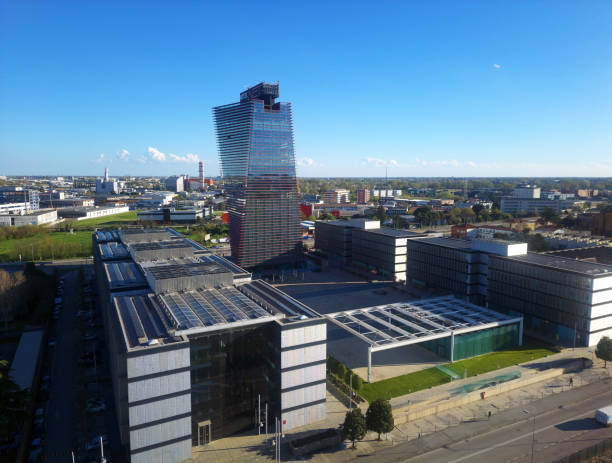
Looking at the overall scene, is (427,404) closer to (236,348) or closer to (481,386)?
(481,386)

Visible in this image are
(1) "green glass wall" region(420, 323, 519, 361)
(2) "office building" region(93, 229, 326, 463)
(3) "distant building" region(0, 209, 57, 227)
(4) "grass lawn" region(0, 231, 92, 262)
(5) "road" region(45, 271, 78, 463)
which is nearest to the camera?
(2) "office building" region(93, 229, 326, 463)

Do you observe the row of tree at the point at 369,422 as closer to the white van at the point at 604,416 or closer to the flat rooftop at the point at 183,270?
the white van at the point at 604,416

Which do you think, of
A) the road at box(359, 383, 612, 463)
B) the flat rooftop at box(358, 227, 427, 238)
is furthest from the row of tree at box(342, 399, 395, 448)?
the flat rooftop at box(358, 227, 427, 238)

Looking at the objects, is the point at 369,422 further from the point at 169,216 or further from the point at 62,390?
the point at 169,216

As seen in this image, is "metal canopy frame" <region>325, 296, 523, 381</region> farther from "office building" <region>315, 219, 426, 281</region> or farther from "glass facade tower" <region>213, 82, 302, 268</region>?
"glass facade tower" <region>213, 82, 302, 268</region>

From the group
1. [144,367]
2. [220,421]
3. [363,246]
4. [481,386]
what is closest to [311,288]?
[363,246]
